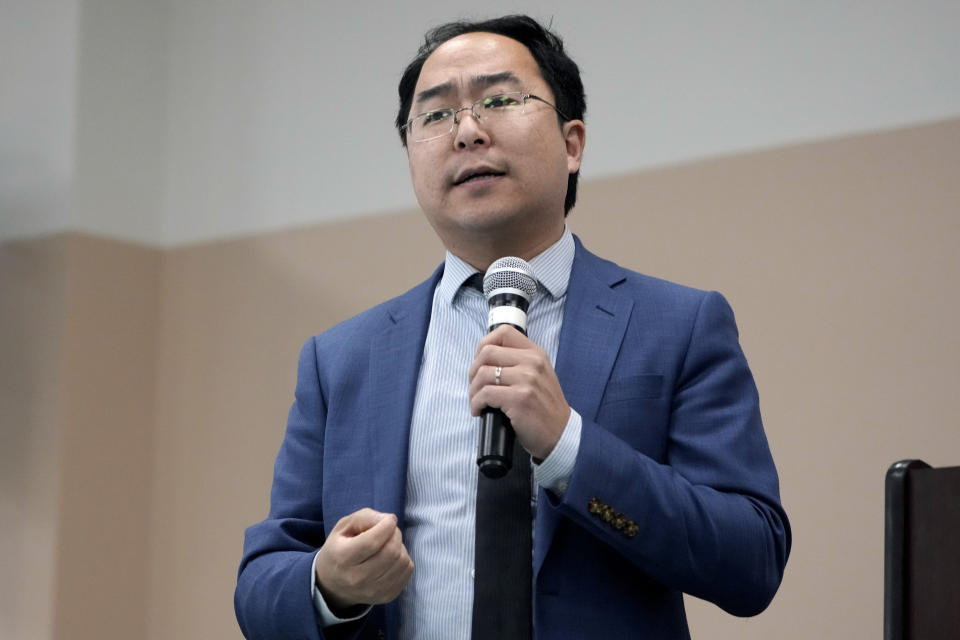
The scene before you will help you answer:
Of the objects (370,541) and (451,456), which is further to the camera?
(451,456)

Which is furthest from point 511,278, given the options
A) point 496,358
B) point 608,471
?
point 608,471

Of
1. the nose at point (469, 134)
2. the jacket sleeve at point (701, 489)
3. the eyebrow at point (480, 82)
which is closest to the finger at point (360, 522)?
the jacket sleeve at point (701, 489)

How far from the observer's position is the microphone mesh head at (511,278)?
4.92 feet

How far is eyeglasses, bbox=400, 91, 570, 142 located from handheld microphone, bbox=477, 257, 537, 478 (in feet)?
1.02

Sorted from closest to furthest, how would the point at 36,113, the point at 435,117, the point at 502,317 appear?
the point at 502,317 < the point at 435,117 < the point at 36,113

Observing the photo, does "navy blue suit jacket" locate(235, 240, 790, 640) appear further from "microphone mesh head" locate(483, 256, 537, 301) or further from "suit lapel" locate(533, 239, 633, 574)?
"microphone mesh head" locate(483, 256, 537, 301)

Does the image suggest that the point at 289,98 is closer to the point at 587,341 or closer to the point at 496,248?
the point at 496,248

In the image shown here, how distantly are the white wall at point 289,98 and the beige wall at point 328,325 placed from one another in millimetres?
108

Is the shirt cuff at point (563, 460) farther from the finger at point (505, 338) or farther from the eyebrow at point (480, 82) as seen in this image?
the eyebrow at point (480, 82)

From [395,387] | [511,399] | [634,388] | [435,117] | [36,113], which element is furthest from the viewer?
[36,113]

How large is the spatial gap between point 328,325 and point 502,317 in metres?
2.26

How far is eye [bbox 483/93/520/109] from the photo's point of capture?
1771 mm

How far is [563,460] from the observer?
1.37 m

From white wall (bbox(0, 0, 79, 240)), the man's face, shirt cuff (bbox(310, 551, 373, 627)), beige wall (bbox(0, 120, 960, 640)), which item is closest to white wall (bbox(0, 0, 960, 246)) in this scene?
white wall (bbox(0, 0, 79, 240))
